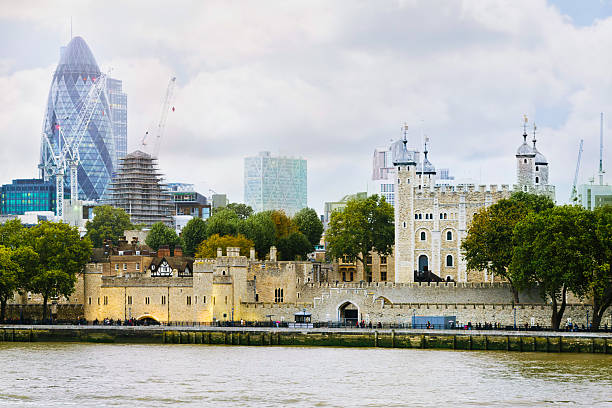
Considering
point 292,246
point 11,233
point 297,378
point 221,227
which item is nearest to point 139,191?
point 221,227

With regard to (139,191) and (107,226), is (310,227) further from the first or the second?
(139,191)

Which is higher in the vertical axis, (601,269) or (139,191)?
(139,191)

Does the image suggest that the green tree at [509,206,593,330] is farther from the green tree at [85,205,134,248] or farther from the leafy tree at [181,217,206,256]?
the green tree at [85,205,134,248]

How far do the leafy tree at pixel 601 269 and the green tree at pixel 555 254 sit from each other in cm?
54

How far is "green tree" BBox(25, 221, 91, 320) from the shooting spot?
300ft

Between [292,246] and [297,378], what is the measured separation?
57030 millimetres

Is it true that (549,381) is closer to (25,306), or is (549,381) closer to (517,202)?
(517,202)

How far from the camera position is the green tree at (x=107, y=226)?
150375 mm

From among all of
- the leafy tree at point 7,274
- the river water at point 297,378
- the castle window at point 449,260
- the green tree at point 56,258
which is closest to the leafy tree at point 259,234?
the castle window at point 449,260

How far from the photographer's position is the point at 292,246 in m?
120

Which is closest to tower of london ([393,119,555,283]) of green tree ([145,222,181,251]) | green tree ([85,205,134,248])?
green tree ([145,222,181,251])

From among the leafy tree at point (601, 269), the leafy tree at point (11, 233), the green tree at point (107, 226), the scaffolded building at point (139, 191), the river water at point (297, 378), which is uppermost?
the scaffolded building at point (139, 191)

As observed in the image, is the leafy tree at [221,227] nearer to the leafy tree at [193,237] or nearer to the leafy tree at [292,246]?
the leafy tree at [193,237]

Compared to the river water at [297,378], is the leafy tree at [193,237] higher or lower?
higher
